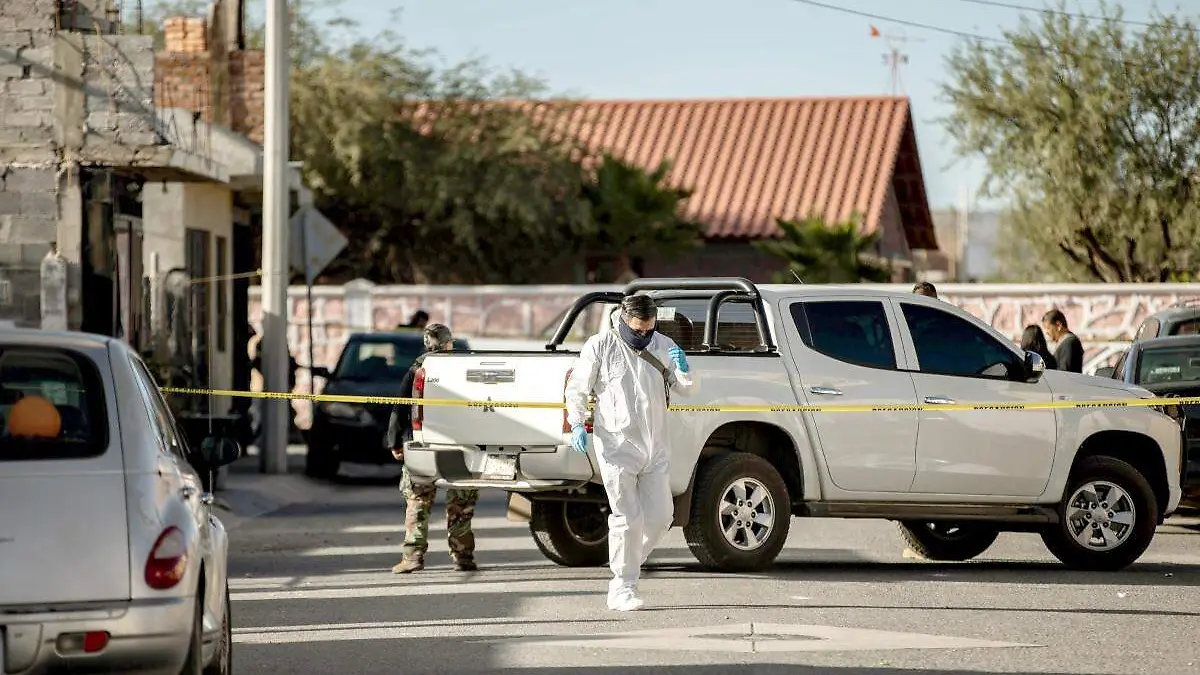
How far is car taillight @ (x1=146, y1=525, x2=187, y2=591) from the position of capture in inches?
294

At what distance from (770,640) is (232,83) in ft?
70.5

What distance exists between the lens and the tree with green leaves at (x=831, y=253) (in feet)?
127

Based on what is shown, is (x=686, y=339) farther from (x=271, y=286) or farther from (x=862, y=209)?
(x=862, y=209)

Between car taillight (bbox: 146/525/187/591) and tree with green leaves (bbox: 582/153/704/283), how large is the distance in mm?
33082

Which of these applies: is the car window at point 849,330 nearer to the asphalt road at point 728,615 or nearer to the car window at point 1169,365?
the asphalt road at point 728,615

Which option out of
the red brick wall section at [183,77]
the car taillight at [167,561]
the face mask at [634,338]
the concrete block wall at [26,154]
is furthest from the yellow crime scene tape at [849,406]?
the red brick wall section at [183,77]

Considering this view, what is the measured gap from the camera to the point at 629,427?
12484 mm

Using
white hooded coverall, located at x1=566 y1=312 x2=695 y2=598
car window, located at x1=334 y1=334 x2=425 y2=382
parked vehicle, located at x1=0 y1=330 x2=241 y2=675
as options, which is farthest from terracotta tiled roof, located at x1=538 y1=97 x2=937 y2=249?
parked vehicle, located at x1=0 y1=330 x2=241 y2=675

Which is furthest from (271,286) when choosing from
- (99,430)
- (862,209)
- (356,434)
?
(862,209)

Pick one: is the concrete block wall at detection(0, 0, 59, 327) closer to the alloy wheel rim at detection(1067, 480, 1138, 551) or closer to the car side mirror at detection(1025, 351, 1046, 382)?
the car side mirror at detection(1025, 351, 1046, 382)

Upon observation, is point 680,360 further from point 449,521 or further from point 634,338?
point 449,521

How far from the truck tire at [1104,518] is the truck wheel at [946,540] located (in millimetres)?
949

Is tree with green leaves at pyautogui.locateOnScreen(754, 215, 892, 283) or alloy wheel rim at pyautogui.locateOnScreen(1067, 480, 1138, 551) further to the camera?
tree with green leaves at pyautogui.locateOnScreen(754, 215, 892, 283)

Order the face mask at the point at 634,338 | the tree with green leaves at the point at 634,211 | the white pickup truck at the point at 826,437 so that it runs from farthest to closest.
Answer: the tree with green leaves at the point at 634,211 < the white pickup truck at the point at 826,437 < the face mask at the point at 634,338
